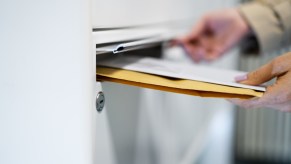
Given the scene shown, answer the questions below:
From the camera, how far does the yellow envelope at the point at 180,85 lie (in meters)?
0.36

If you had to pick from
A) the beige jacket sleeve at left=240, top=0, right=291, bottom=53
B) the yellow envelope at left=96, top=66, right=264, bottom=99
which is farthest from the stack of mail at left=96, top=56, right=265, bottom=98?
the beige jacket sleeve at left=240, top=0, right=291, bottom=53

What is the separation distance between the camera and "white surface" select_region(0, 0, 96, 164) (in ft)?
1.04

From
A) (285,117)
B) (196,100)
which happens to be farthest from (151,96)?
(285,117)

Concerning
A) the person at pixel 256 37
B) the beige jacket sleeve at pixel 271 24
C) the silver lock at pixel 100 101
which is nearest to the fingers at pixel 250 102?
the person at pixel 256 37

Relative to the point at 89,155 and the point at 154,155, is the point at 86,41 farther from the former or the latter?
the point at 154,155

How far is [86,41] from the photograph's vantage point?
318mm

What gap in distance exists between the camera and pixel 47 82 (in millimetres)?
330

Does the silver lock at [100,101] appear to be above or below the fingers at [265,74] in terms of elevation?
below

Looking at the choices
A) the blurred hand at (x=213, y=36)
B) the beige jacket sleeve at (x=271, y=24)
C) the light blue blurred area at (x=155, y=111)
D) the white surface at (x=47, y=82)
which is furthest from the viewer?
the blurred hand at (x=213, y=36)

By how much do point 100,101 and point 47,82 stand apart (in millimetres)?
59

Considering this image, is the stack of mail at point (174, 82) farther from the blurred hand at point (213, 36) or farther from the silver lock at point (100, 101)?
the blurred hand at point (213, 36)

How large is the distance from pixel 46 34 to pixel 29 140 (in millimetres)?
106

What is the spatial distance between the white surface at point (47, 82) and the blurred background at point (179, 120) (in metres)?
0.05

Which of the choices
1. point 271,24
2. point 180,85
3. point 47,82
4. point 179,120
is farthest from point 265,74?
point 179,120
